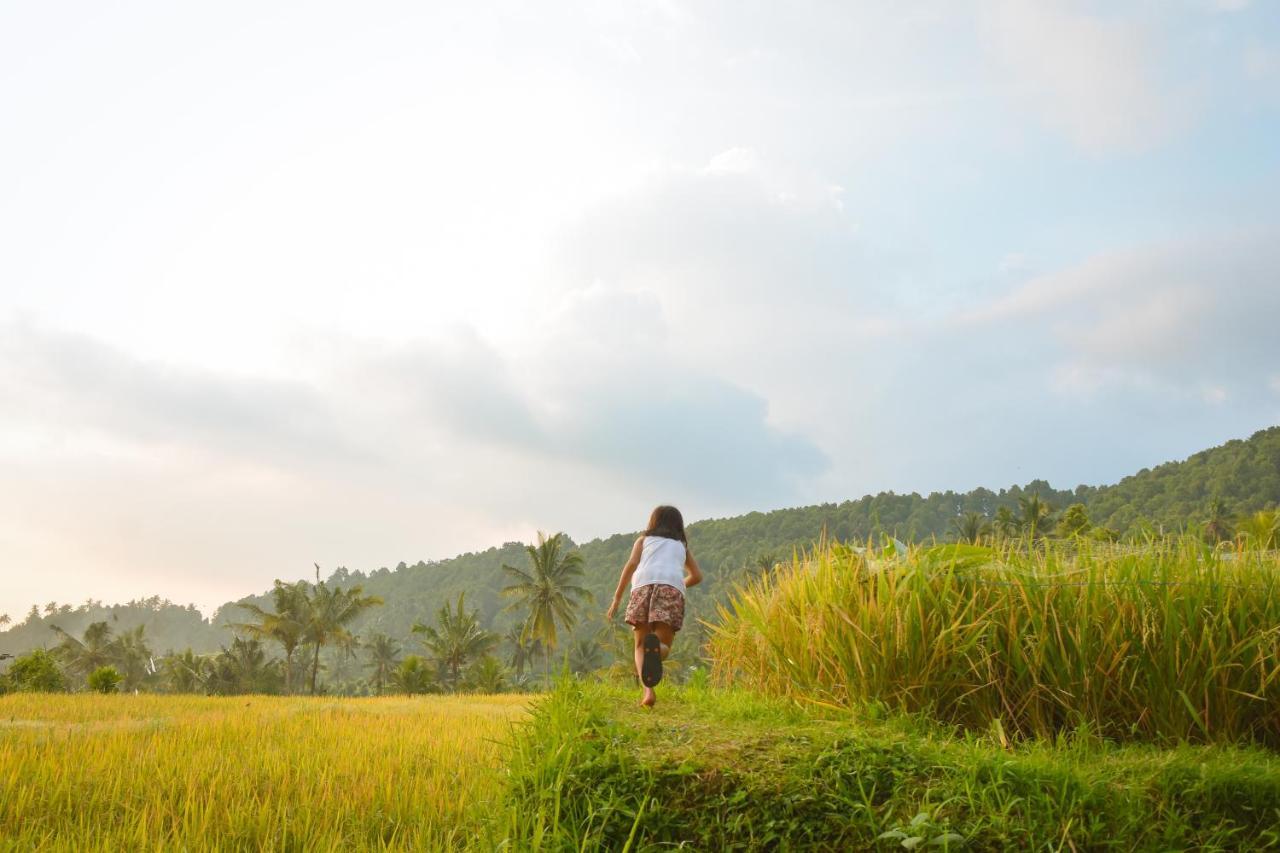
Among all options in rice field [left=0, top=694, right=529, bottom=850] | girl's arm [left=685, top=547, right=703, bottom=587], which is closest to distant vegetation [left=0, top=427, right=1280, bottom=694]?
girl's arm [left=685, top=547, right=703, bottom=587]

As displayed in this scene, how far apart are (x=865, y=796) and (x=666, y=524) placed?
3.51 metres

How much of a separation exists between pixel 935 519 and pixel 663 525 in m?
76.6

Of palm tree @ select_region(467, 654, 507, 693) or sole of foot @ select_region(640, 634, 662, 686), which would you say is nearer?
sole of foot @ select_region(640, 634, 662, 686)

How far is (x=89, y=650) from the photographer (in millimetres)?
58781

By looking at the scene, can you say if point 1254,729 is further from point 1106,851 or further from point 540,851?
point 540,851

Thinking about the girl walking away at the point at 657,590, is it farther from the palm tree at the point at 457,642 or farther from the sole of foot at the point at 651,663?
the palm tree at the point at 457,642

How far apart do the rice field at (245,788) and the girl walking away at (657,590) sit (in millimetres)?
1195

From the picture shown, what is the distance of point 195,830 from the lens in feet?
13.4

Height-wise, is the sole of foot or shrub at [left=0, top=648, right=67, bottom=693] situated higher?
the sole of foot

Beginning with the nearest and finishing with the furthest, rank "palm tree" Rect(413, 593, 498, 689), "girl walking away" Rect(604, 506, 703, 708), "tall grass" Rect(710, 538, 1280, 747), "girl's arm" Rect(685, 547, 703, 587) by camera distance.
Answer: "tall grass" Rect(710, 538, 1280, 747) < "girl walking away" Rect(604, 506, 703, 708) < "girl's arm" Rect(685, 547, 703, 587) < "palm tree" Rect(413, 593, 498, 689)

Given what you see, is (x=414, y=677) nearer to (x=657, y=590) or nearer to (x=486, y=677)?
(x=486, y=677)

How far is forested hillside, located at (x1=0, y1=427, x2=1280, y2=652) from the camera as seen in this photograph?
51812mm

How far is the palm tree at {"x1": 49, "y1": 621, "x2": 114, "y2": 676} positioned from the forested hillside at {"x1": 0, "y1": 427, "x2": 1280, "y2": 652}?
13.9 m

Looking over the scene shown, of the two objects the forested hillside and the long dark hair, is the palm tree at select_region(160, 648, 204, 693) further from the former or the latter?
the long dark hair
